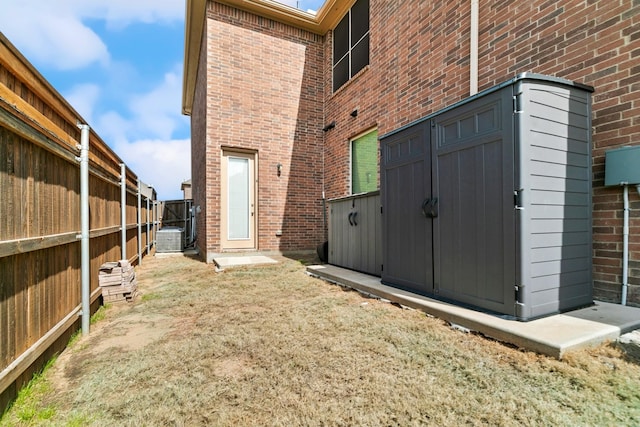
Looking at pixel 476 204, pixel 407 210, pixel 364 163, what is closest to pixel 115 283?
pixel 407 210

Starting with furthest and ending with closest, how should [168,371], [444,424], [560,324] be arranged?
[560,324] < [168,371] < [444,424]

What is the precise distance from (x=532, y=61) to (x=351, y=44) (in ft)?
15.7

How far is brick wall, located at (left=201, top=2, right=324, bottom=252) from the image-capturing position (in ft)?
22.4

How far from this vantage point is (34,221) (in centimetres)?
195

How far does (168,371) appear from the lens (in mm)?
1914

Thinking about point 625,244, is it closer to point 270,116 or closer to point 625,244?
point 625,244

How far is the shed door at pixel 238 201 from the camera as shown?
7.03 meters

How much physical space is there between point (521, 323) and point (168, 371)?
2457mm

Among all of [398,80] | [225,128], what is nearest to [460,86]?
[398,80]

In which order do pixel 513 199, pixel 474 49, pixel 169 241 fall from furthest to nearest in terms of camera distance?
pixel 169 241 < pixel 474 49 < pixel 513 199

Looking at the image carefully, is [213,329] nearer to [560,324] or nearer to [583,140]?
[560,324]

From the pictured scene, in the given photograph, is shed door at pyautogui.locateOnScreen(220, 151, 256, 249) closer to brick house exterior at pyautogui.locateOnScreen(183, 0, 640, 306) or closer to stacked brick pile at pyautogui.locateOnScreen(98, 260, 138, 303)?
brick house exterior at pyautogui.locateOnScreen(183, 0, 640, 306)

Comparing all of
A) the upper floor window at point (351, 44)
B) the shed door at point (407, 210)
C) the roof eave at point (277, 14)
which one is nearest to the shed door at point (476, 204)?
the shed door at point (407, 210)

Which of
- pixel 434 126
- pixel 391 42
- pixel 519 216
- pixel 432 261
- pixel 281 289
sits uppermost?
pixel 391 42
